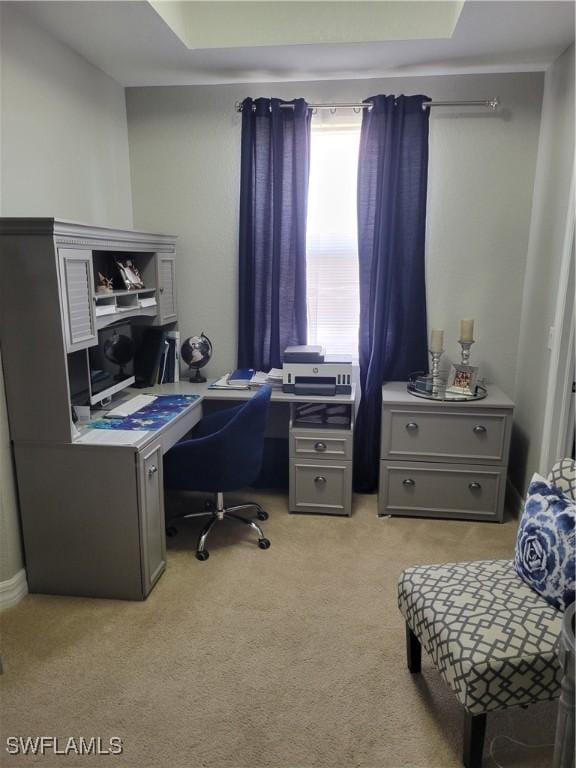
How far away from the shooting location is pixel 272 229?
3.40 meters

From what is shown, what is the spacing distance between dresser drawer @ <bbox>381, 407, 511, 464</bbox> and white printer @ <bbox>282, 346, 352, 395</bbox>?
31 centimetres

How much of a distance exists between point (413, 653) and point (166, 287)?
2.39m

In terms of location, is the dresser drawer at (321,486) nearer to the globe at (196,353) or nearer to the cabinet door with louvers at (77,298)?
the globe at (196,353)

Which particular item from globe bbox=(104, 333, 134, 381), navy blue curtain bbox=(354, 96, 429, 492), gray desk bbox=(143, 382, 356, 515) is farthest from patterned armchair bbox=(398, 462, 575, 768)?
globe bbox=(104, 333, 134, 381)

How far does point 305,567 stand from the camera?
2732mm

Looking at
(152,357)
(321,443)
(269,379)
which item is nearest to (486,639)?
(321,443)

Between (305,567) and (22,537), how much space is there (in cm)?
130

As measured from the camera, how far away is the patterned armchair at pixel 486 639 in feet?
5.12

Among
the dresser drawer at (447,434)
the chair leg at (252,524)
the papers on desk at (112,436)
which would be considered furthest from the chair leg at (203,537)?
the dresser drawer at (447,434)

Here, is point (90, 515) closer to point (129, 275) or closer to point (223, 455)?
point (223, 455)

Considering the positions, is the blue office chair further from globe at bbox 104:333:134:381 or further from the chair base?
globe at bbox 104:333:134:381

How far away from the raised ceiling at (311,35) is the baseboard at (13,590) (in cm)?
240

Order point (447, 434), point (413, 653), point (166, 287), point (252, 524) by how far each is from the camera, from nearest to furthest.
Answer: point (413, 653), point (252, 524), point (447, 434), point (166, 287)

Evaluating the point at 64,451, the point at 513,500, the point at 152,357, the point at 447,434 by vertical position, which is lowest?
the point at 513,500
